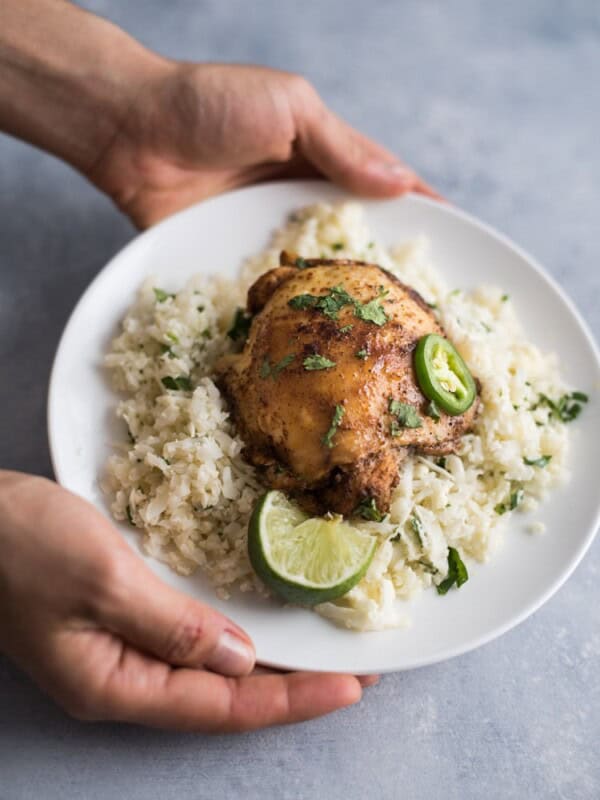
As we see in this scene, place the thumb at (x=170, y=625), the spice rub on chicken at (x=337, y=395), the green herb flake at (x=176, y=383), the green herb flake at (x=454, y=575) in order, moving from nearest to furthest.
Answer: the thumb at (x=170, y=625) → the spice rub on chicken at (x=337, y=395) → the green herb flake at (x=454, y=575) → the green herb flake at (x=176, y=383)

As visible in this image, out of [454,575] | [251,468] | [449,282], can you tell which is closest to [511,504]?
[454,575]

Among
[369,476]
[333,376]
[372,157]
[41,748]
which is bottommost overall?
[41,748]

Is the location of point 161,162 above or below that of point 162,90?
below

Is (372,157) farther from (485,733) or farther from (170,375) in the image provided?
(485,733)

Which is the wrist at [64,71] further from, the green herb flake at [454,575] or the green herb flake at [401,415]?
the green herb flake at [454,575]

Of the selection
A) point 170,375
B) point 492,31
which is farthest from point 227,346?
→ point 492,31

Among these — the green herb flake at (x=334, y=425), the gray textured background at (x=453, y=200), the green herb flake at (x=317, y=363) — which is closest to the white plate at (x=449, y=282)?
the gray textured background at (x=453, y=200)

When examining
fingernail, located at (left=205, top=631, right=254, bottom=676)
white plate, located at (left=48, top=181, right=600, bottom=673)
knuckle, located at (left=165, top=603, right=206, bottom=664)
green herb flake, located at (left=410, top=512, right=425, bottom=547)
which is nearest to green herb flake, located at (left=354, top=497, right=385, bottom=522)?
green herb flake, located at (left=410, top=512, right=425, bottom=547)
